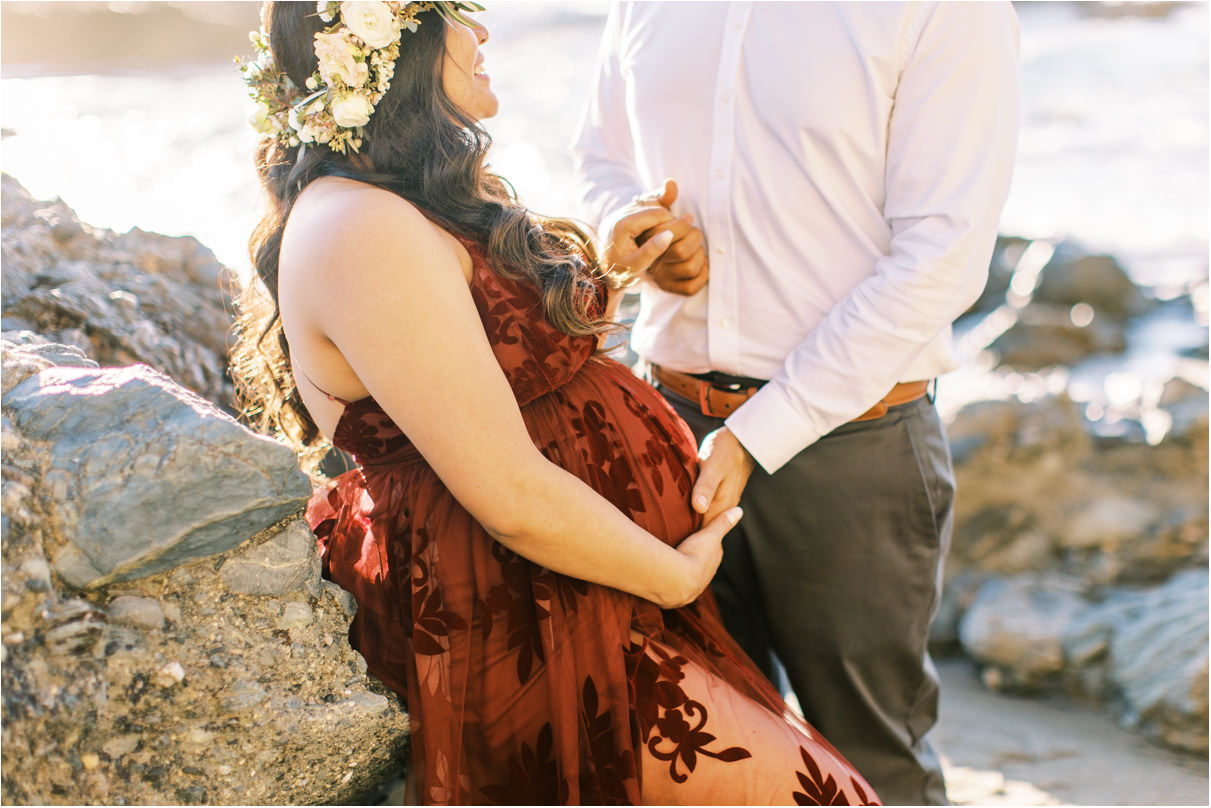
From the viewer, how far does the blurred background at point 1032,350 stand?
9.51 feet

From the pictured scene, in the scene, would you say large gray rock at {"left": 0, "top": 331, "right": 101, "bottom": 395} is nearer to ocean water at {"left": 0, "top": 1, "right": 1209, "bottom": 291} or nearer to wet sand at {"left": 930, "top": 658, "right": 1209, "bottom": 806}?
ocean water at {"left": 0, "top": 1, "right": 1209, "bottom": 291}

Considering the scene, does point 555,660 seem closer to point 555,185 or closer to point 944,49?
point 944,49

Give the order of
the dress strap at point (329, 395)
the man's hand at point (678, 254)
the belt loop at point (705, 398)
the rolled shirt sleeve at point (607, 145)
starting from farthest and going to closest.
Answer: the rolled shirt sleeve at point (607, 145) → the belt loop at point (705, 398) → the man's hand at point (678, 254) → the dress strap at point (329, 395)

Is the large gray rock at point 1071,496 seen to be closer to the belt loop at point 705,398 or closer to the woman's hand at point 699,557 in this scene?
the belt loop at point 705,398

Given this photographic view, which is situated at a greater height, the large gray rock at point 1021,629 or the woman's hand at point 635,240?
the woman's hand at point 635,240

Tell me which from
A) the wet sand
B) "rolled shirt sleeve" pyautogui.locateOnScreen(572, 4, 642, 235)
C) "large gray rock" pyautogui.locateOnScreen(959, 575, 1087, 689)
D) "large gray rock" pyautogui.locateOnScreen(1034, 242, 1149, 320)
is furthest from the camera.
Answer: "large gray rock" pyautogui.locateOnScreen(1034, 242, 1149, 320)

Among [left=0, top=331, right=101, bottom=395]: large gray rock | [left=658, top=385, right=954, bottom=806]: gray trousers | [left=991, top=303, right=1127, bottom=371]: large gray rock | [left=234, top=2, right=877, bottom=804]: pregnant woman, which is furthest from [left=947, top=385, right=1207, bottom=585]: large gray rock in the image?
[left=0, top=331, right=101, bottom=395]: large gray rock

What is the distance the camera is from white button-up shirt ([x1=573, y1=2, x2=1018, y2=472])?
6.32ft

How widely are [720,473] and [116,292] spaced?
4.65 feet

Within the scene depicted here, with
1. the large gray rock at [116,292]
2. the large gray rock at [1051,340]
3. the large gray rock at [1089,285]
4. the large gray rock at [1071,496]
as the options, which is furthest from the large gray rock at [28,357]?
the large gray rock at [1089,285]

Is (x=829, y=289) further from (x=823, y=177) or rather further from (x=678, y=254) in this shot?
(x=678, y=254)

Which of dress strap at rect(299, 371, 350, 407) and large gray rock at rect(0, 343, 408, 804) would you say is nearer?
large gray rock at rect(0, 343, 408, 804)

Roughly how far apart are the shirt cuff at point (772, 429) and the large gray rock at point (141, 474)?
38.9 inches

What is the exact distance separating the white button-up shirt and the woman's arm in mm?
661
